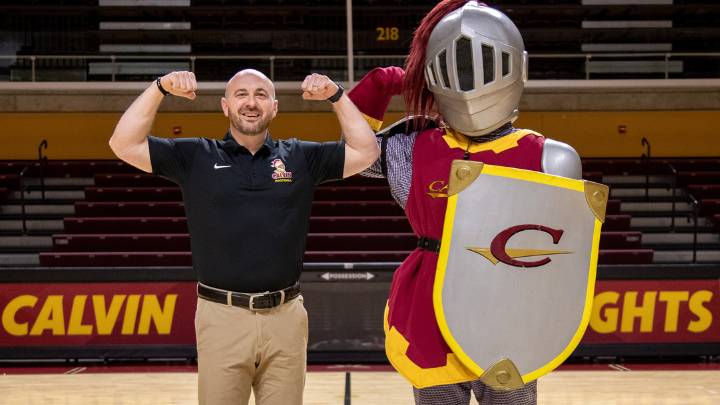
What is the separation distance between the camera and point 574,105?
12203mm

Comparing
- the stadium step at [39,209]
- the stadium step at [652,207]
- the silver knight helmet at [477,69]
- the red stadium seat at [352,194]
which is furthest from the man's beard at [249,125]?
the stadium step at [652,207]

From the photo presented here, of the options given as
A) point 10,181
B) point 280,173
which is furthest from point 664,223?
point 280,173

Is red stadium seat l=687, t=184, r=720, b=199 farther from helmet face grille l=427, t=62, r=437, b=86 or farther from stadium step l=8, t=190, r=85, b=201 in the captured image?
helmet face grille l=427, t=62, r=437, b=86

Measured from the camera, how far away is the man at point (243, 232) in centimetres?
272

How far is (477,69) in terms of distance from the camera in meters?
2.32

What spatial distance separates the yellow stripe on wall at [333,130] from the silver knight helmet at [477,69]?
1002 cm

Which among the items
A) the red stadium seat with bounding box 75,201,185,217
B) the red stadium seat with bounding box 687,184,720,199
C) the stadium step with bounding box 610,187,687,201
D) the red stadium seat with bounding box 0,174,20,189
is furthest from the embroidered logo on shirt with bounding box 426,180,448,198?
the red stadium seat with bounding box 0,174,20,189

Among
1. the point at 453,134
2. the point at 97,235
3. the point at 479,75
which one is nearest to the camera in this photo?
the point at 479,75

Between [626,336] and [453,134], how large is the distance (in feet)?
16.0

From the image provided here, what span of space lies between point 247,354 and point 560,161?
118cm

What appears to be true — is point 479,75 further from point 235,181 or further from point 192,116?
point 192,116

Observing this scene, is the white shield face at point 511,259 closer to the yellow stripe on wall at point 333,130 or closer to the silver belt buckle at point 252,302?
the silver belt buckle at point 252,302

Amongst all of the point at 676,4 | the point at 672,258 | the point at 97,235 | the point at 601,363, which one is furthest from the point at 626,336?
the point at 676,4

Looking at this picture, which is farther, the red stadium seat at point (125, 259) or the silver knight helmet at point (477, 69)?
the red stadium seat at point (125, 259)
